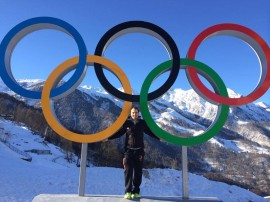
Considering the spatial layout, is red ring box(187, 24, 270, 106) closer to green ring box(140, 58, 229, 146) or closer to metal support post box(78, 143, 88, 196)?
green ring box(140, 58, 229, 146)

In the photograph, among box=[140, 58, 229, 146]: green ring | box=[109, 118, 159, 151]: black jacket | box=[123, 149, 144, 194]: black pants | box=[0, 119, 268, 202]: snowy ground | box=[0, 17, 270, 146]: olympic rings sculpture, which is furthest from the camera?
box=[0, 119, 268, 202]: snowy ground

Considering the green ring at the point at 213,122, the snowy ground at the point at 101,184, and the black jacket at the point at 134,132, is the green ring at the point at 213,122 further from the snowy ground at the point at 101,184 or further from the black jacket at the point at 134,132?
the snowy ground at the point at 101,184

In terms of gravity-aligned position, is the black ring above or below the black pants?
above

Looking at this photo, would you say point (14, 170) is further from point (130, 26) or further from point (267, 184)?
point (267, 184)

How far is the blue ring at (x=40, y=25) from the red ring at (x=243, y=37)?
3058 mm

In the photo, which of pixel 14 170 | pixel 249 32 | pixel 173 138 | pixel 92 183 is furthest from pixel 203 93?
pixel 14 170

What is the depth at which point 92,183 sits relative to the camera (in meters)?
19.1

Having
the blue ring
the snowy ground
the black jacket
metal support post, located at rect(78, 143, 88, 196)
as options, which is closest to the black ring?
the blue ring

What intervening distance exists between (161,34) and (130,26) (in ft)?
2.99

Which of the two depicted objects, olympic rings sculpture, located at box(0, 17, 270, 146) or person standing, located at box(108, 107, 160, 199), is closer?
person standing, located at box(108, 107, 160, 199)

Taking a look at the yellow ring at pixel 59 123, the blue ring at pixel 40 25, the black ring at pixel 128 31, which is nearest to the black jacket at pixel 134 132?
the yellow ring at pixel 59 123

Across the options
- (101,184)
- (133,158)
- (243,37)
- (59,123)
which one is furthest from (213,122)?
(101,184)

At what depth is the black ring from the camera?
9.01 meters

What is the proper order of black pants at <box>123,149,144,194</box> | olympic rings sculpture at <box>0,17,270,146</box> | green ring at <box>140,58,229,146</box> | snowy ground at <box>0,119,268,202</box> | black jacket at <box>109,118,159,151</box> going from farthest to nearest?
snowy ground at <box>0,119,268,202</box>
olympic rings sculpture at <box>0,17,270,146</box>
green ring at <box>140,58,229,146</box>
black jacket at <box>109,118,159,151</box>
black pants at <box>123,149,144,194</box>
